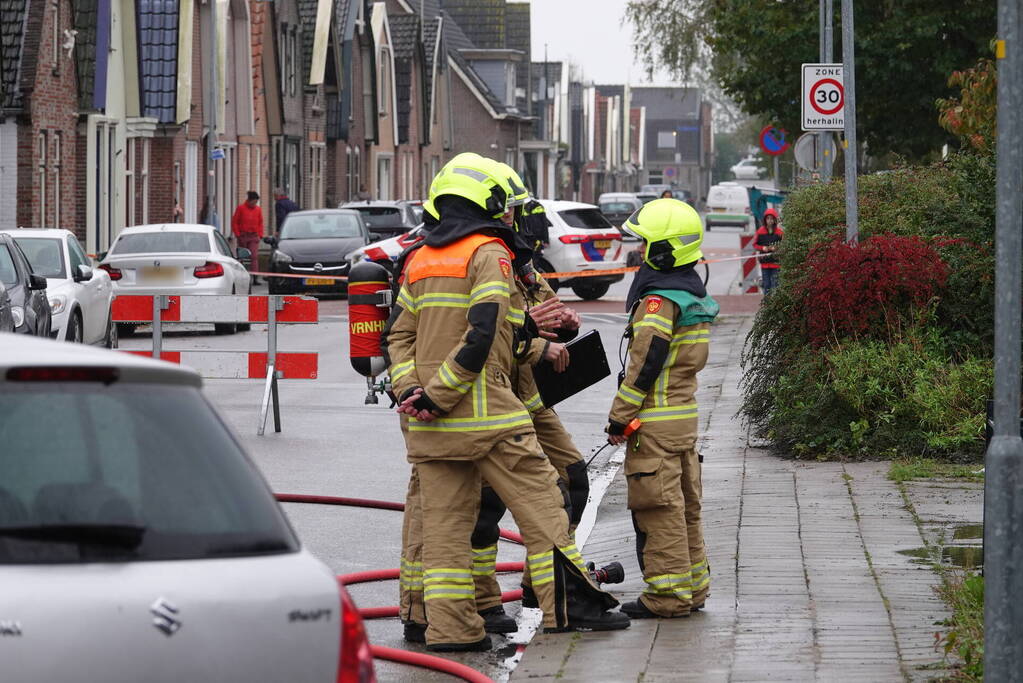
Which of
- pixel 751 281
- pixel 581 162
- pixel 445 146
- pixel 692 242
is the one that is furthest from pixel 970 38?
pixel 581 162

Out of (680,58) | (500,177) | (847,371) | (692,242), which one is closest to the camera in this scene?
(500,177)

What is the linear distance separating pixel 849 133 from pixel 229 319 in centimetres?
496

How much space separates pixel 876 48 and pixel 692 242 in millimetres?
20986

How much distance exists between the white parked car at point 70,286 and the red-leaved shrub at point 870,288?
8.80 m

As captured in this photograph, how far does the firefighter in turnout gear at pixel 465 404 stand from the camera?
21.4 feet

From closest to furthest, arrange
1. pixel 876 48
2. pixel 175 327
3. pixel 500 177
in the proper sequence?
pixel 500 177 < pixel 175 327 < pixel 876 48

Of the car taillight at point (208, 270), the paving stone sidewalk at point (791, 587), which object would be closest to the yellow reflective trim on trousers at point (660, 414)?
the paving stone sidewalk at point (791, 587)

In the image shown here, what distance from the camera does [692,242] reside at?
7309 millimetres

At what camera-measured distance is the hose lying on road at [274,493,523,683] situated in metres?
6.29

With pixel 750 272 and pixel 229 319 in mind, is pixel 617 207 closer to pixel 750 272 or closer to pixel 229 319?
pixel 750 272

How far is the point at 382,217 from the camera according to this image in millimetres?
36188

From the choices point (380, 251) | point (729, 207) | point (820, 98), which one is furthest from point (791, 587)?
point (729, 207)

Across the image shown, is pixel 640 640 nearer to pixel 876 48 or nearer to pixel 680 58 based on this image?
pixel 876 48

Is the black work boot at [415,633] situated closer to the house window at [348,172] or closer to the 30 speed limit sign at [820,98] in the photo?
the 30 speed limit sign at [820,98]
